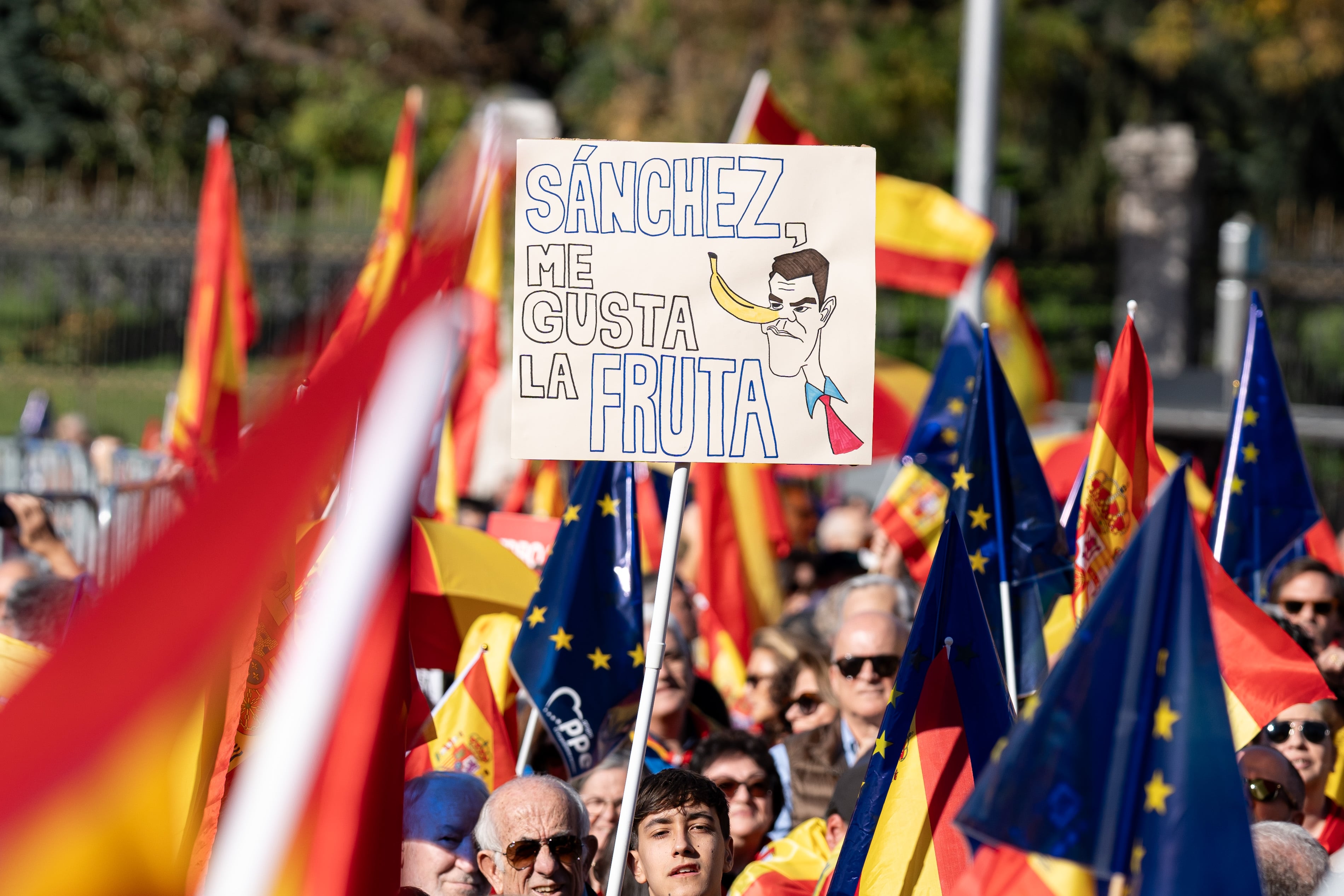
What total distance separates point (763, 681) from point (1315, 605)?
1812 millimetres

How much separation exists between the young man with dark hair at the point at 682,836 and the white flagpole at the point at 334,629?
1.29 m

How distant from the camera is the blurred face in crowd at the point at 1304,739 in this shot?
4332 millimetres

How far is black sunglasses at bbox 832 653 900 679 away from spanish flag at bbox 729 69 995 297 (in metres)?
4.00

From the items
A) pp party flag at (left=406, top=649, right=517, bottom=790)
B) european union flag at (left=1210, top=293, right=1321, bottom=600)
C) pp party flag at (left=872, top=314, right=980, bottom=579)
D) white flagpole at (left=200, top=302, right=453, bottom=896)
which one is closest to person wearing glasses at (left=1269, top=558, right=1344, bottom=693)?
european union flag at (left=1210, top=293, right=1321, bottom=600)

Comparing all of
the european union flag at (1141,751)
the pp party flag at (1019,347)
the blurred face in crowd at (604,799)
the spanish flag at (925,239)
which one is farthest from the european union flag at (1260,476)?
the pp party flag at (1019,347)

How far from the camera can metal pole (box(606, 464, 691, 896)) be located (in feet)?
10.0

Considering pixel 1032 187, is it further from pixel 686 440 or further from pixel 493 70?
pixel 686 440

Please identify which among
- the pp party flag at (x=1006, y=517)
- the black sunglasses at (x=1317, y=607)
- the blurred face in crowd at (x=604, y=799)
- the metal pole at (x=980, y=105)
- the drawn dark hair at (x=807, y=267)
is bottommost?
the blurred face in crowd at (x=604, y=799)

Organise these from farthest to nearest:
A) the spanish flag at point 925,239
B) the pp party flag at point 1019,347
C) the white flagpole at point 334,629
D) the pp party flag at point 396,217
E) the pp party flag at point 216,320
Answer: the pp party flag at point 1019,347 → the spanish flag at point 925,239 → the pp party flag at point 216,320 → the pp party flag at point 396,217 → the white flagpole at point 334,629

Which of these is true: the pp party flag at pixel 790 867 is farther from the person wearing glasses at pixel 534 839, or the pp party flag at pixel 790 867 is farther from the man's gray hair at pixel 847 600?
the man's gray hair at pixel 847 600

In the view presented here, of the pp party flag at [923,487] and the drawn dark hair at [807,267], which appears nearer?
the drawn dark hair at [807,267]

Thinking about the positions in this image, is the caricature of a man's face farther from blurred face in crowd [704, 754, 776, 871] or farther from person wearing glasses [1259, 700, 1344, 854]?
person wearing glasses [1259, 700, 1344, 854]

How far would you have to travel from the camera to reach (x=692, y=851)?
3428 mm

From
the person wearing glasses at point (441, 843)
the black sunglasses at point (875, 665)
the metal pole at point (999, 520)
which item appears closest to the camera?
the person wearing glasses at point (441, 843)
